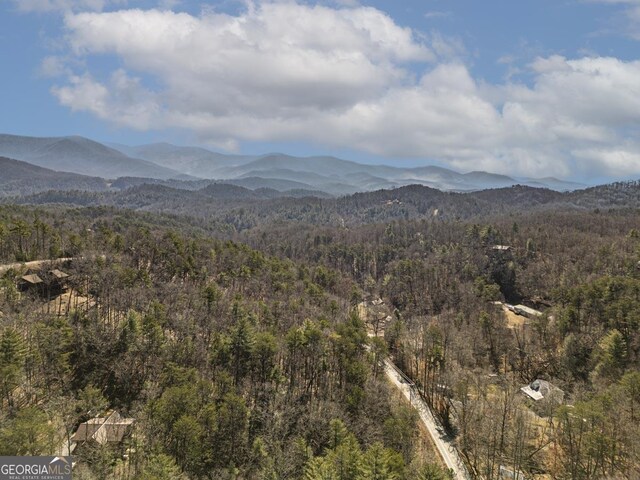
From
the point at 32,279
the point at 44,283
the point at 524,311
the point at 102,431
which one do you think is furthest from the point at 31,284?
the point at 524,311

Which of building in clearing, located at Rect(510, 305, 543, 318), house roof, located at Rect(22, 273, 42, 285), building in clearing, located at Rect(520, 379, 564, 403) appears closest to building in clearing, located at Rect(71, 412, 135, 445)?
house roof, located at Rect(22, 273, 42, 285)

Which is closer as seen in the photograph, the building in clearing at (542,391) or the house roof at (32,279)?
the building in clearing at (542,391)

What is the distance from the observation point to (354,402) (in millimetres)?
45344

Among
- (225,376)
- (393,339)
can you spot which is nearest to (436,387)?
(393,339)

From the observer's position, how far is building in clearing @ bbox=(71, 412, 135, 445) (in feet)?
112

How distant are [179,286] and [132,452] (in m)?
39.0

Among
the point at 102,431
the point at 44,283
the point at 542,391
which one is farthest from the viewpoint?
the point at 44,283

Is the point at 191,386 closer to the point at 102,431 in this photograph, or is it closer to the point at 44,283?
the point at 102,431

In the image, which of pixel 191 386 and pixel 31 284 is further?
pixel 31 284

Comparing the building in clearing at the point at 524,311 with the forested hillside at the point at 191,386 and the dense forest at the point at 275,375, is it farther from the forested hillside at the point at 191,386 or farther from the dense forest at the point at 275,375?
the forested hillside at the point at 191,386

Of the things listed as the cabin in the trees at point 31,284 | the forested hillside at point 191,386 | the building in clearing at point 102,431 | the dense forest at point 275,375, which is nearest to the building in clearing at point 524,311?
the dense forest at point 275,375

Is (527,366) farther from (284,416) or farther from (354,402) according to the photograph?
(284,416)

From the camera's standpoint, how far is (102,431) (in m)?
35.3

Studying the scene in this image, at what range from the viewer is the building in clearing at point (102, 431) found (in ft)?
112
